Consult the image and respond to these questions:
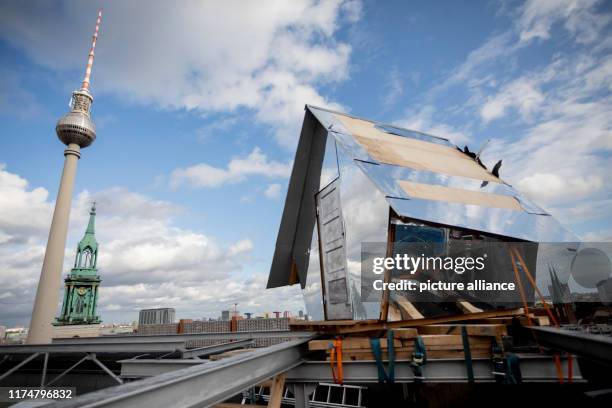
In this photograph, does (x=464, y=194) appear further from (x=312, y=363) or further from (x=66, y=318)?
(x=66, y=318)

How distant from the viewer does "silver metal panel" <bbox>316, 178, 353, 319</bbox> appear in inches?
217

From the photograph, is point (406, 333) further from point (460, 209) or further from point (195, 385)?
point (195, 385)

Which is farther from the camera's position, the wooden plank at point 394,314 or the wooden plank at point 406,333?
the wooden plank at point 394,314

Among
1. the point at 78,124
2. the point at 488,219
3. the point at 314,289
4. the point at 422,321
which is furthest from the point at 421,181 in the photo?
the point at 78,124

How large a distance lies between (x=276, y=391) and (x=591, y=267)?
6.33m

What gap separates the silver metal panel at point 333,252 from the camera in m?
5.52

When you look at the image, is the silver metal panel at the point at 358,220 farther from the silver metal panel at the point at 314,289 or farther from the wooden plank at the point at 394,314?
the silver metal panel at the point at 314,289

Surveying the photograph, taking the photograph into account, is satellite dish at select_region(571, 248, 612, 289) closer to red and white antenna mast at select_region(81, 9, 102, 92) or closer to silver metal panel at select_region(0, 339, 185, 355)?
silver metal panel at select_region(0, 339, 185, 355)

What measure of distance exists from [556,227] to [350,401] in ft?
30.1

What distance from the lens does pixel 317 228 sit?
6.60 m

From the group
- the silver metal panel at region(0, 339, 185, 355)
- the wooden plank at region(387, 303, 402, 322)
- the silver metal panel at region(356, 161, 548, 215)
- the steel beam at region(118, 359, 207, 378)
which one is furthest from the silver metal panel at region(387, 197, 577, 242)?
the silver metal panel at region(0, 339, 185, 355)

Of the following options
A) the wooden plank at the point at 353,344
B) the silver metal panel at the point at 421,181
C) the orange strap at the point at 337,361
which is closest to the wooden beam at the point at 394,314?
the wooden plank at the point at 353,344

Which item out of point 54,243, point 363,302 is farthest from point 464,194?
point 54,243

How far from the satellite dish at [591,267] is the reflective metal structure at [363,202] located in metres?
1.28
